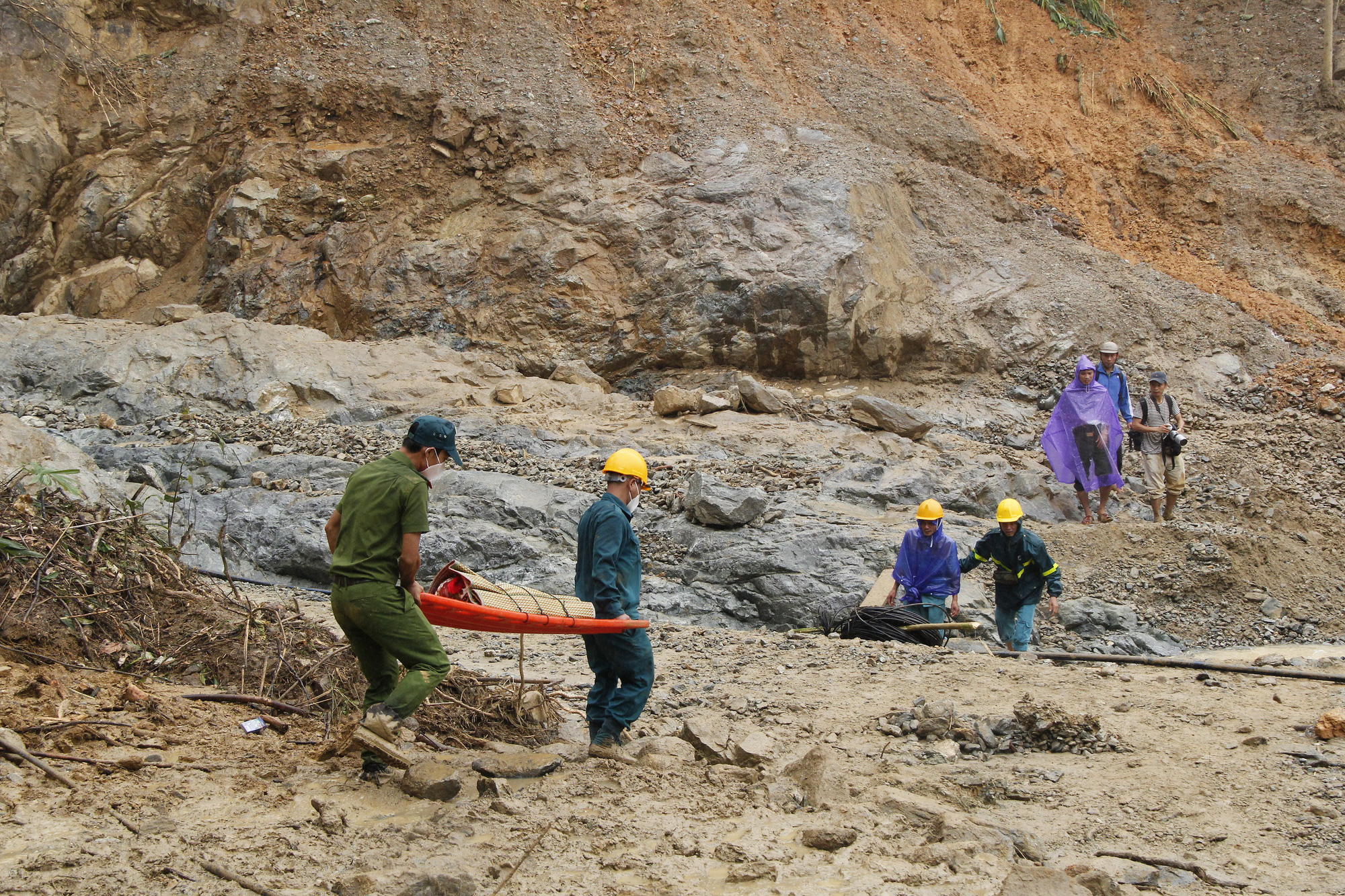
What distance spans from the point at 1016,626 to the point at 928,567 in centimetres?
75

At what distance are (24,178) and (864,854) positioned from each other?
17307mm

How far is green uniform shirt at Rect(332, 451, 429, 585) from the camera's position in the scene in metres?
3.80

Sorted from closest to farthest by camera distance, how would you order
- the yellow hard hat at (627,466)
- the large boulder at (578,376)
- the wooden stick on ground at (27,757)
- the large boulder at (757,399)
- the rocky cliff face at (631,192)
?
1. the wooden stick on ground at (27,757)
2. the yellow hard hat at (627,466)
3. the large boulder at (757,399)
4. the large boulder at (578,376)
5. the rocky cliff face at (631,192)

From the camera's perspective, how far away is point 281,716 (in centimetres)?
450

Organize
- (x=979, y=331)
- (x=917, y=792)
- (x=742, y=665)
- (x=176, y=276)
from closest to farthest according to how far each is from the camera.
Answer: (x=917, y=792), (x=742, y=665), (x=979, y=331), (x=176, y=276)

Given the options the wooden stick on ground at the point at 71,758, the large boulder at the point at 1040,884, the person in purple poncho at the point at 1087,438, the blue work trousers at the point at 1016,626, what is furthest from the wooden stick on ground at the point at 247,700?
the person in purple poncho at the point at 1087,438

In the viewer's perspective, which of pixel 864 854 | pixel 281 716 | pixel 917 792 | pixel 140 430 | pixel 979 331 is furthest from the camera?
pixel 979 331

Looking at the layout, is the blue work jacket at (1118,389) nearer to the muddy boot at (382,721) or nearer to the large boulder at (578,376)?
the large boulder at (578,376)

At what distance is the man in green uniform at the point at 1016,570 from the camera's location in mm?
6801

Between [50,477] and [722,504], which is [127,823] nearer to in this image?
[50,477]

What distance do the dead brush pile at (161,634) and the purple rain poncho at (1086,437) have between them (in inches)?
269

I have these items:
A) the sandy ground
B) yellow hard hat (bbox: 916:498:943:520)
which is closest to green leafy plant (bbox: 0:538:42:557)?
the sandy ground

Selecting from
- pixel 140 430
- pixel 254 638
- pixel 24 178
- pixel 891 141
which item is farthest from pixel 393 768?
pixel 24 178

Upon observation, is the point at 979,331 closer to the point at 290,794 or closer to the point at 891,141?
the point at 891,141
